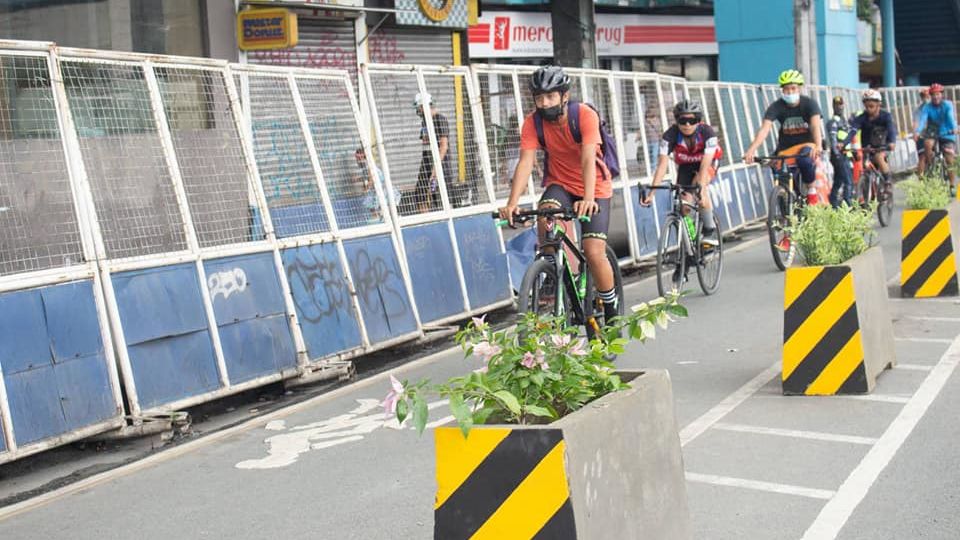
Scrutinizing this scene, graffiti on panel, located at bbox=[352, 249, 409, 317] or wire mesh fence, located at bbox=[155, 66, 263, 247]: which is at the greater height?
wire mesh fence, located at bbox=[155, 66, 263, 247]

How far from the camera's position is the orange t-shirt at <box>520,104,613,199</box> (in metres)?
9.17

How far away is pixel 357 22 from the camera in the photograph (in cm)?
2172

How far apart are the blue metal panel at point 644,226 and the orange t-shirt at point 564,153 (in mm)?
6826

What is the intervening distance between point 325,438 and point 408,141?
4.72m

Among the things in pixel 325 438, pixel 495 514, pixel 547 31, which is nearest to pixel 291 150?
pixel 325 438

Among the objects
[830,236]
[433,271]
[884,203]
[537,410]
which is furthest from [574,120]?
[884,203]

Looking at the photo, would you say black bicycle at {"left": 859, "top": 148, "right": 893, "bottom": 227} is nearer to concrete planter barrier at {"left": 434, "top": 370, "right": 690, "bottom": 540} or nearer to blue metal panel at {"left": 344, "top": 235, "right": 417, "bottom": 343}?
blue metal panel at {"left": 344, "top": 235, "right": 417, "bottom": 343}

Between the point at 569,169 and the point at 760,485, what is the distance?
3.41 metres

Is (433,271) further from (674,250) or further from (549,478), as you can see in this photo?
(549,478)

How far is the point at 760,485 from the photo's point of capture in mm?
6488

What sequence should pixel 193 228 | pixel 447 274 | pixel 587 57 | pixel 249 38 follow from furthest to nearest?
pixel 587 57 → pixel 249 38 → pixel 447 274 → pixel 193 228

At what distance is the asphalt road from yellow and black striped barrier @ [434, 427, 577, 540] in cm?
176

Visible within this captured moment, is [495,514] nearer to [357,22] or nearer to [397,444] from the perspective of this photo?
[397,444]

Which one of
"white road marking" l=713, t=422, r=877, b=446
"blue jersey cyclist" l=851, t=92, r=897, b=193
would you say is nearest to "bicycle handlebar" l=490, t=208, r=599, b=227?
"white road marking" l=713, t=422, r=877, b=446
